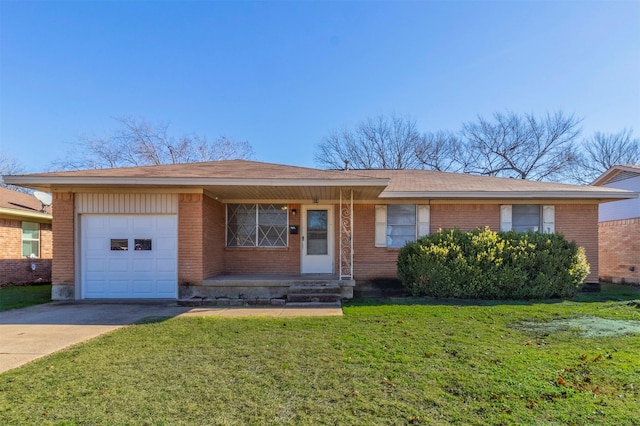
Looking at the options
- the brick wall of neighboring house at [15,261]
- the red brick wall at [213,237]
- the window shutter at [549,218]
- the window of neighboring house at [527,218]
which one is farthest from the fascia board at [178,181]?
the window shutter at [549,218]

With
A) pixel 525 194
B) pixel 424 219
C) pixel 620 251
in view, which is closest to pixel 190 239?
pixel 424 219

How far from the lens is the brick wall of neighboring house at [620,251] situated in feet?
38.9

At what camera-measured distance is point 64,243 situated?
28.4 feet

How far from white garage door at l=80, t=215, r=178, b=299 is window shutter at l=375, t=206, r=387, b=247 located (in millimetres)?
5409

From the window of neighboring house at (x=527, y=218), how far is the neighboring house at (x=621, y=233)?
4258mm

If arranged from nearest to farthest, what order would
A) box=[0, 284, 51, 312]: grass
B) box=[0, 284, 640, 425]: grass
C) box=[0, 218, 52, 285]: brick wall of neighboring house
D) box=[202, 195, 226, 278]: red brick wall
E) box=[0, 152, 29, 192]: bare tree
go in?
1. box=[0, 284, 640, 425]: grass
2. box=[0, 284, 51, 312]: grass
3. box=[202, 195, 226, 278]: red brick wall
4. box=[0, 218, 52, 285]: brick wall of neighboring house
5. box=[0, 152, 29, 192]: bare tree

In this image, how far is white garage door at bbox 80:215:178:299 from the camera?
345 inches

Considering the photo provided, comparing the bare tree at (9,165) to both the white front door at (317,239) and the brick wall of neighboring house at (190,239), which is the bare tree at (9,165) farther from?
the white front door at (317,239)

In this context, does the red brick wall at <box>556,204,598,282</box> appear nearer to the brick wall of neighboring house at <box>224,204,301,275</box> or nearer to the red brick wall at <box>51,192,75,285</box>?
the brick wall of neighboring house at <box>224,204,301,275</box>

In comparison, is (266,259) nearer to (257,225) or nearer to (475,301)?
(257,225)

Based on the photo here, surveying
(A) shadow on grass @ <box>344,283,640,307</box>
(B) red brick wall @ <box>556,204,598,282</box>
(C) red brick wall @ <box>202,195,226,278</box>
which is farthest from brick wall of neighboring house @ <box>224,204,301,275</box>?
(B) red brick wall @ <box>556,204,598,282</box>

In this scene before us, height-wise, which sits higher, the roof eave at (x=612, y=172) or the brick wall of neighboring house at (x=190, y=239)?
the roof eave at (x=612, y=172)

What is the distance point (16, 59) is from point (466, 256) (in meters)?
16.7

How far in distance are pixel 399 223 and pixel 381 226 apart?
56 centimetres
